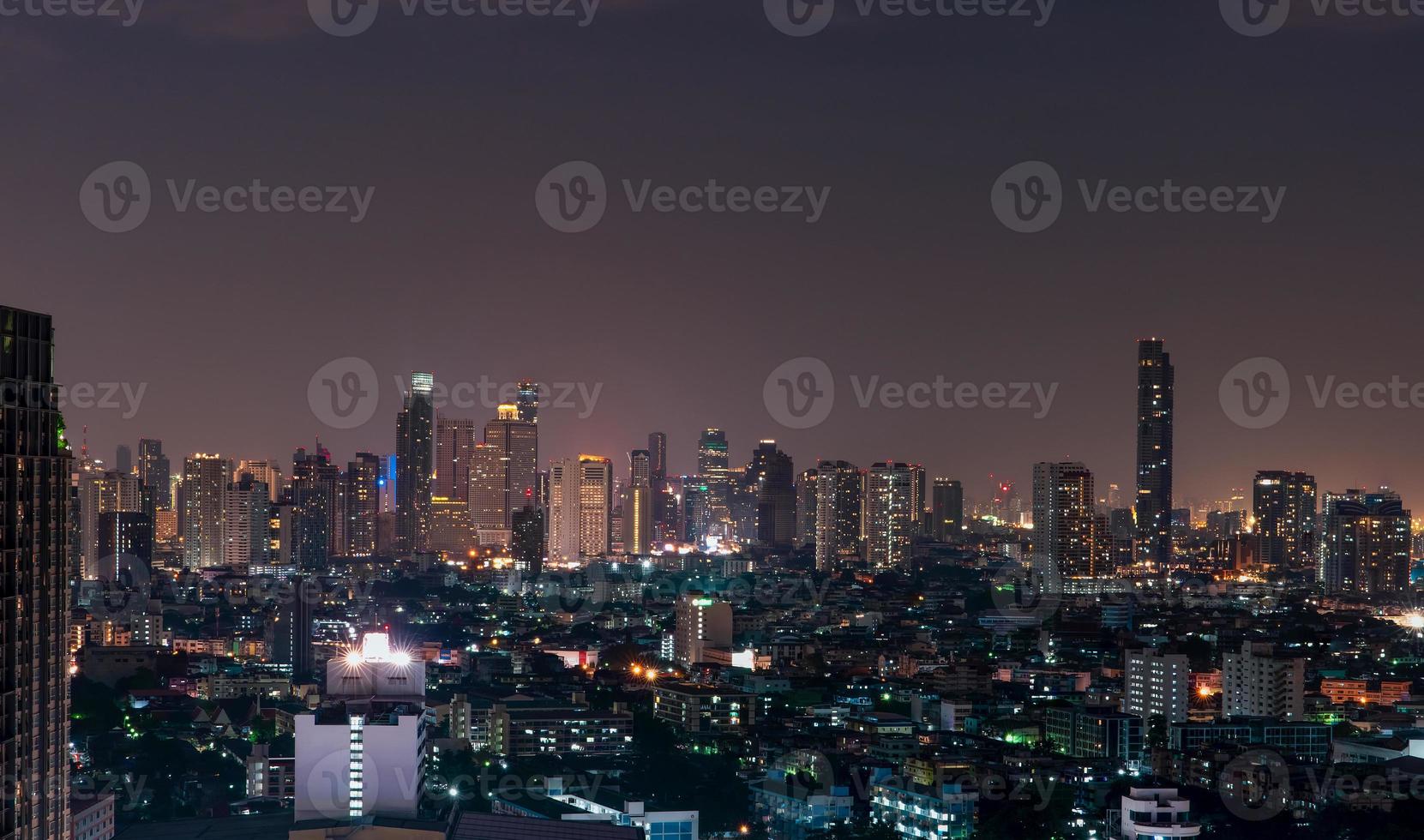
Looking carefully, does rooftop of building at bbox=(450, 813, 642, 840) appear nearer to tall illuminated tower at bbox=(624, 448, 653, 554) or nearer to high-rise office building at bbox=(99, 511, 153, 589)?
high-rise office building at bbox=(99, 511, 153, 589)

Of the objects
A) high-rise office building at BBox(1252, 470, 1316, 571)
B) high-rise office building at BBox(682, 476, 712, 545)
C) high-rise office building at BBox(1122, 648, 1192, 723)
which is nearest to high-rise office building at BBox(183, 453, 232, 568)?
high-rise office building at BBox(682, 476, 712, 545)

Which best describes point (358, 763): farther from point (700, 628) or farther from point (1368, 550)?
point (1368, 550)

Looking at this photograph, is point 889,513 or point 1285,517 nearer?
point 1285,517

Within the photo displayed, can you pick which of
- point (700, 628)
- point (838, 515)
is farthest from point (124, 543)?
point (838, 515)

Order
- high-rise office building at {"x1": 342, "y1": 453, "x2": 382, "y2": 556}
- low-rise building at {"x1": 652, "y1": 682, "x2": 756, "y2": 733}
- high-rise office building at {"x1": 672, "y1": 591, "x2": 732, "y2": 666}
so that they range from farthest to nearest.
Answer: high-rise office building at {"x1": 342, "y1": 453, "x2": 382, "y2": 556} < high-rise office building at {"x1": 672, "y1": 591, "x2": 732, "y2": 666} < low-rise building at {"x1": 652, "y1": 682, "x2": 756, "y2": 733}

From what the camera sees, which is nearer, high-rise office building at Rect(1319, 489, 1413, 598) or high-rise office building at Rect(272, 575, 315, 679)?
high-rise office building at Rect(272, 575, 315, 679)

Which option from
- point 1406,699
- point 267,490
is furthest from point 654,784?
point 267,490
